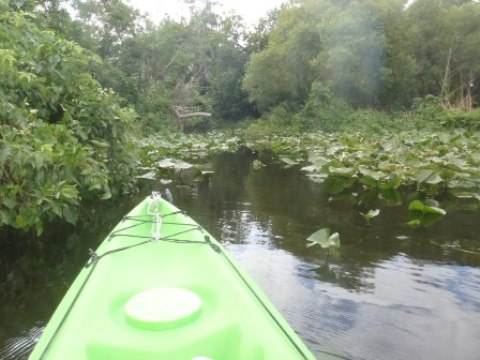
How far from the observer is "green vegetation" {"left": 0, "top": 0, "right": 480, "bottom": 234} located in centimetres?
415

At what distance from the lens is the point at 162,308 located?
2.02 meters

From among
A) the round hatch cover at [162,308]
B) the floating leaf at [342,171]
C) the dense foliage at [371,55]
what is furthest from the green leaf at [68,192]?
the dense foliage at [371,55]

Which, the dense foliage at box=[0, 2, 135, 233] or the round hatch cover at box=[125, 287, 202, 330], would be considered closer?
the round hatch cover at box=[125, 287, 202, 330]

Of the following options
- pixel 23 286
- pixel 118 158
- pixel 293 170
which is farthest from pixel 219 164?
pixel 23 286

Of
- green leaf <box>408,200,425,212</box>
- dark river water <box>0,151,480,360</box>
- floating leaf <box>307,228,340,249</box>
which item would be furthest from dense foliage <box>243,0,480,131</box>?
floating leaf <box>307,228,340,249</box>

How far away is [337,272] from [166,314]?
2087 millimetres

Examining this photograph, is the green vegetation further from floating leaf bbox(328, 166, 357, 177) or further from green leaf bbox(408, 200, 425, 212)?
green leaf bbox(408, 200, 425, 212)

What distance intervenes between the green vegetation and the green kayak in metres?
1.08

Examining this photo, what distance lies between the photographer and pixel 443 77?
75.9 ft

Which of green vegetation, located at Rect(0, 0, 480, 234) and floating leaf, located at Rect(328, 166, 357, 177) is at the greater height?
green vegetation, located at Rect(0, 0, 480, 234)

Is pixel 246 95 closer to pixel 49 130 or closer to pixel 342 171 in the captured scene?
pixel 342 171

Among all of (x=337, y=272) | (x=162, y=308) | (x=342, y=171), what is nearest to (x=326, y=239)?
(x=337, y=272)

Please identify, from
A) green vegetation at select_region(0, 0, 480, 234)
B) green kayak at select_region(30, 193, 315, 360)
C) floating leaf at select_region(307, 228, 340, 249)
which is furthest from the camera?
green vegetation at select_region(0, 0, 480, 234)

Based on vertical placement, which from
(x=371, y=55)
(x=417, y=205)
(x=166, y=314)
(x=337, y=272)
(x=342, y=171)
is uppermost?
(x=371, y=55)
